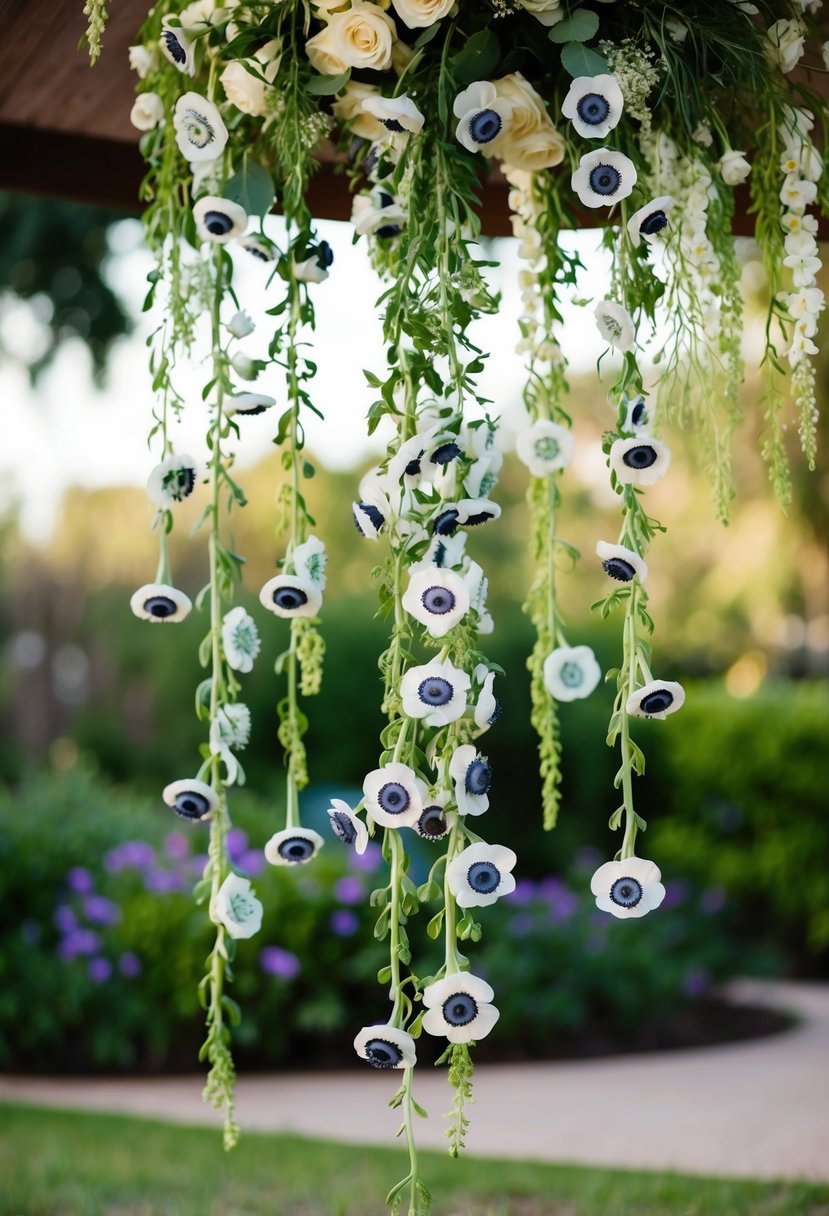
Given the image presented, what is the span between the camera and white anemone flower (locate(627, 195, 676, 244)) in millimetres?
1312

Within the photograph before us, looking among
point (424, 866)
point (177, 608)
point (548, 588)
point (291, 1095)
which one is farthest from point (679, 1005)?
point (177, 608)

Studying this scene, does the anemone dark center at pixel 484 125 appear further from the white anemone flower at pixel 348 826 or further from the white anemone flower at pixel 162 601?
the white anemone flower at pixel 348 826

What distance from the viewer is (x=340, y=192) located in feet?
7.25

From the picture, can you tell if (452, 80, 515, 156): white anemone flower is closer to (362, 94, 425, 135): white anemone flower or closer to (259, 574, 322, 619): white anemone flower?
(362, 94, 425, 135): white anemone flower

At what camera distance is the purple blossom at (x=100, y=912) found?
473 centimetres

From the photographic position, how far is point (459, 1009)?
46.4 inches

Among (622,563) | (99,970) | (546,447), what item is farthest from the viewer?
(99,970)

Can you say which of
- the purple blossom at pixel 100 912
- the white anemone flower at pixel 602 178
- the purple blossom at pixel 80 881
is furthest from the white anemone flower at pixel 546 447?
the purple blossom at pixel 80 881

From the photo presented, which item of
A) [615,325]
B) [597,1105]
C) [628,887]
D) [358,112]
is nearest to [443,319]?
[615,325]

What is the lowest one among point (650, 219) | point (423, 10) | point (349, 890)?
point (349, 890)

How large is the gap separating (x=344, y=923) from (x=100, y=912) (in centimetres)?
95

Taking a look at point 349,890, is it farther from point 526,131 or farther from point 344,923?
point 526,131

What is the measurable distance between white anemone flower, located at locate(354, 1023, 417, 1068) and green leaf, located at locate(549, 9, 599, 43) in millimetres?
1068

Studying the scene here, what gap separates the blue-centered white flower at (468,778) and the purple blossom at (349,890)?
377 cm
